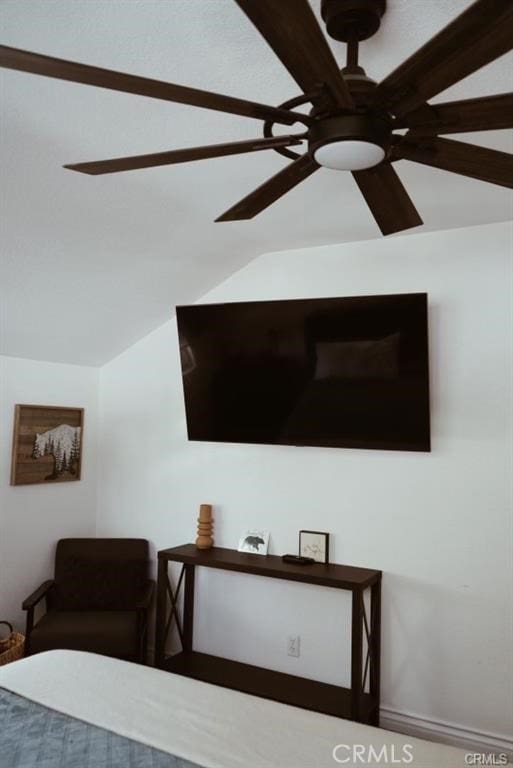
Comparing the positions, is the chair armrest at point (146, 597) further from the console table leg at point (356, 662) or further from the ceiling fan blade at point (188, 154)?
the ceiling fan blade at point (188, 154)

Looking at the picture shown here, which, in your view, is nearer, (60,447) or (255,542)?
(255,542)

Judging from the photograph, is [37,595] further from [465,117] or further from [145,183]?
[465,117]

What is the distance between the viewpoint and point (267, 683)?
320 centimetres

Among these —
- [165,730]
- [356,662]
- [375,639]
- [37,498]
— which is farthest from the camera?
[37,498]

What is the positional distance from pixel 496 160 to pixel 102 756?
1869 millimetres

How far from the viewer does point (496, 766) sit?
162 centimetres

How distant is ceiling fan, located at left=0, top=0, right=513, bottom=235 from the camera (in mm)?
999

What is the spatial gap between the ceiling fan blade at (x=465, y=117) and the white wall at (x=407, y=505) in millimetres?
1888

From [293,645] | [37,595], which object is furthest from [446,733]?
[37,595]

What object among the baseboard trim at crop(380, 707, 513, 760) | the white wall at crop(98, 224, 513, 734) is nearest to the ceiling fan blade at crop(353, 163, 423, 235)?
the white wall at crop(98, 224, 513, 734)

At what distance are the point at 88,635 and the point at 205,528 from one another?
0.88 m

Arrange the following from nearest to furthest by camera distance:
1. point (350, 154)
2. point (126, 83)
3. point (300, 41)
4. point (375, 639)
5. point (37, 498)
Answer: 1. point (300, 41)
2. point (126, 83)
3. point (350, 154)
4. point (375, 639)
5. point (37, 498)

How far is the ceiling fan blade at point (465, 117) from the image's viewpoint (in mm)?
1183

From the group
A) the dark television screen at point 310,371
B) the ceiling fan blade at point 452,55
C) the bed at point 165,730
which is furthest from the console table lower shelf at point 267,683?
the ceiling fan blade at point 452,55
